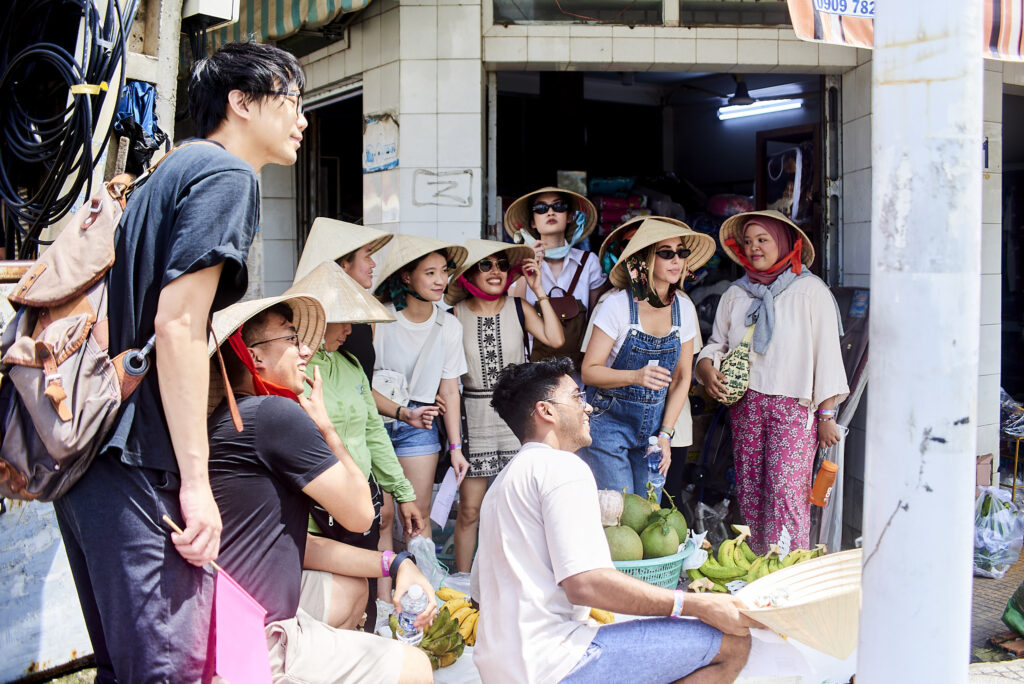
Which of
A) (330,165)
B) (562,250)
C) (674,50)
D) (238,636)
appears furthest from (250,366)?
(330,165)

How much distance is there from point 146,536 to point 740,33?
16.4 ft

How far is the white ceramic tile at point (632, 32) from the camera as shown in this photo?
564cm

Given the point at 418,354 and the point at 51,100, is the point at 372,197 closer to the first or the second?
the point at 418,354

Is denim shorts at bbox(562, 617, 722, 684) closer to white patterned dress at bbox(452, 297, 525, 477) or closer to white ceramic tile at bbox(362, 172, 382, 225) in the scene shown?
white patterned dress at bbox(452, 297, 525, 477)

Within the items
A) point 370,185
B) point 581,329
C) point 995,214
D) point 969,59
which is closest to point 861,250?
point 995,214

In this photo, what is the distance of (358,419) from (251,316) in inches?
41.7

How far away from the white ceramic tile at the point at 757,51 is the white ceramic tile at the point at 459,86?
1677mm

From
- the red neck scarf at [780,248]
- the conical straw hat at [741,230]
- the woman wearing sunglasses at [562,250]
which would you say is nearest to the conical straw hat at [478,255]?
the woman wearing sunglasses at [562,250]

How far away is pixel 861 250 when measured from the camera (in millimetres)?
5734

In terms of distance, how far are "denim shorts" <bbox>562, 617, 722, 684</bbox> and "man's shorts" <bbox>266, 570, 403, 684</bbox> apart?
1.70ft

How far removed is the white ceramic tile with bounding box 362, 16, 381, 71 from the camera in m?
5.88

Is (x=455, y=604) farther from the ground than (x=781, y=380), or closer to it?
closer to it

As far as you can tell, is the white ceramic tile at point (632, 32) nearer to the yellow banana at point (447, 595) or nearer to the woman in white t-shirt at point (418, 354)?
the woman in white t-shirt at point (418, 354)

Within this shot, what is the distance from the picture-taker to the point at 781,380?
16.1 ft
